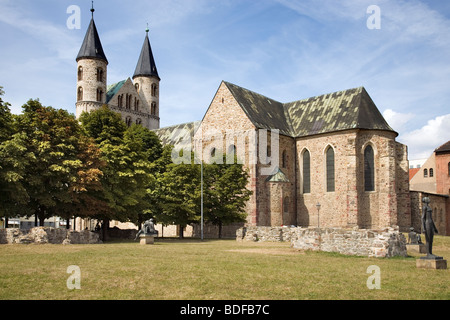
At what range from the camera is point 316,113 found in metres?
49.2

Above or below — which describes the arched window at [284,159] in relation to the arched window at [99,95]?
below

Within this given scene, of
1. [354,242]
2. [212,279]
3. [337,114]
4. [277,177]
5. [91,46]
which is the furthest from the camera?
[91,46]

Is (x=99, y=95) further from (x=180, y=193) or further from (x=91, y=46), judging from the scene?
(x=180, y=193)

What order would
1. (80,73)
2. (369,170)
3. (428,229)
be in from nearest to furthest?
1. (428,229)
2. (369,170)
3. (80,73)

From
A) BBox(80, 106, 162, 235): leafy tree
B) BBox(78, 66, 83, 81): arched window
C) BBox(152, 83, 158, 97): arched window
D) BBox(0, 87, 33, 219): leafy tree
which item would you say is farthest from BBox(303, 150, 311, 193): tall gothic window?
BBox(152, 83, 158, 97): arched window

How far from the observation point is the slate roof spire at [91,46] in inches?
2675

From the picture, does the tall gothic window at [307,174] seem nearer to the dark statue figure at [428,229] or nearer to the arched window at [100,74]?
the dark statue figure at [428,229]

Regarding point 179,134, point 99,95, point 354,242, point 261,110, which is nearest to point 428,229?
point 354,242

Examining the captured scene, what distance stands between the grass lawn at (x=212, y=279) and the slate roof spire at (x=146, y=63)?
215ft

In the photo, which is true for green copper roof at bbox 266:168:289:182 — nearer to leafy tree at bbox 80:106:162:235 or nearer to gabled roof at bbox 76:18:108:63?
leafy tree at bbox 80:106:162:235

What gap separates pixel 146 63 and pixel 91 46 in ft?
41.5

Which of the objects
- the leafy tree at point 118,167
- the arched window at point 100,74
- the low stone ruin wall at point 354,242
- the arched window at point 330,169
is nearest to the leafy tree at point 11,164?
the leafy tree at point 118,167
